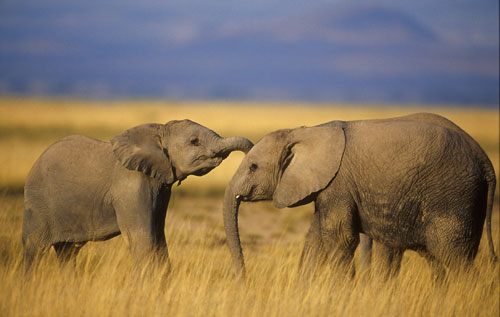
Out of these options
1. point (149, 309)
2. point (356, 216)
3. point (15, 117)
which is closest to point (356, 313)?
point (356, 216)

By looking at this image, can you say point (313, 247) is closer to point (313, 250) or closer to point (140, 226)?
point (313, 250)

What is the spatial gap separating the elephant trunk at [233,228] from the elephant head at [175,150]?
40 cm

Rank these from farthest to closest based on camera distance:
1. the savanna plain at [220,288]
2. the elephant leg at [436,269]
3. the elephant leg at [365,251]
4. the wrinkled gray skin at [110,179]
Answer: the elephant leg at [365,251]
the wrinkled gray skin at [110,179]
the elephant leg at [436,269]
the savanna plain at [220,288]

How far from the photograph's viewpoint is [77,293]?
24.5 ft

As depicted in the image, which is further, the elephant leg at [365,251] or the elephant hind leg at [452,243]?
the elephant leg at [365,251]

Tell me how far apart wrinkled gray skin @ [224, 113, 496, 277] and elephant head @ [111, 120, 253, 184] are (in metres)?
0.35

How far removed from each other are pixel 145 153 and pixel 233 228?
1222 mm

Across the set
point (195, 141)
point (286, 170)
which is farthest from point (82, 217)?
point (286, 170)

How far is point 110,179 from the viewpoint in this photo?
8.12 m

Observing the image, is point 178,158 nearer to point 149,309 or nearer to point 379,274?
point 149,309

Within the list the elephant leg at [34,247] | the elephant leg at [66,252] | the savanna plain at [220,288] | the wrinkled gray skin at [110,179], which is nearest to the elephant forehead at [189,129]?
the wrinkled gray skin at [110,179]

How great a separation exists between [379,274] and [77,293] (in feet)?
10.9

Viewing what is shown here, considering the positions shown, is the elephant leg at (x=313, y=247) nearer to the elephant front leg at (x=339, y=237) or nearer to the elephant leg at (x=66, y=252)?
the elephant front leg at (x=339, y=237)

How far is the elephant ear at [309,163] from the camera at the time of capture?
7566mm
